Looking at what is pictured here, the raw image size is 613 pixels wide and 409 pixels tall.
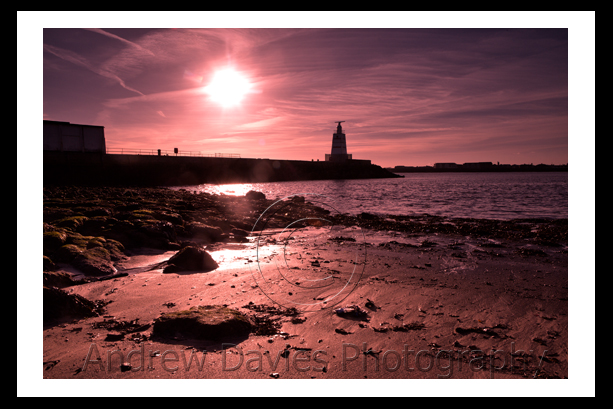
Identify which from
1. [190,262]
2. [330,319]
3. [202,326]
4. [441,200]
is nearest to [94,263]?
[190,262]

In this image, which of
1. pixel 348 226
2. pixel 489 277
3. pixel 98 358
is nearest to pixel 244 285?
pixel 98 358

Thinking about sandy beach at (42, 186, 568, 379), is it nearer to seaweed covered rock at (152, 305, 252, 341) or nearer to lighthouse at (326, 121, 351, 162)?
seaweed covered rock at (152, 305, 252, 341)

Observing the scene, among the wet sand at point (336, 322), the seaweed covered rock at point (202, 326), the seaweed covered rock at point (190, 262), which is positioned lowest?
the wet sand at point (336, 322)

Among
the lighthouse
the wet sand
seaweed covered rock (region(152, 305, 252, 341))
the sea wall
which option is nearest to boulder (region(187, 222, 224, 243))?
the wet sand

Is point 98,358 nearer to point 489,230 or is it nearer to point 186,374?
point 186,374

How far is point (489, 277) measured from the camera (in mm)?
7547

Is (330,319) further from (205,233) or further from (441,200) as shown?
(441,200)

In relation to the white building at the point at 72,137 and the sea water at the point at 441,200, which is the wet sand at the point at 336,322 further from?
the white building at the point at 72,137

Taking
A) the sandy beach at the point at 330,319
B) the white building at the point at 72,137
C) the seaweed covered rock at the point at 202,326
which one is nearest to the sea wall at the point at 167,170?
the white building at the point at 72,137

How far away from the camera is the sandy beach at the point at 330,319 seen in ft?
11.7

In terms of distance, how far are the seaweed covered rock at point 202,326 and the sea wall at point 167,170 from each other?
43009 mm

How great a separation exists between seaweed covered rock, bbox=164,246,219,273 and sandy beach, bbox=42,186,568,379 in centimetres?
21

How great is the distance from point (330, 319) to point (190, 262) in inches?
161

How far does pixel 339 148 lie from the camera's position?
351 feet
